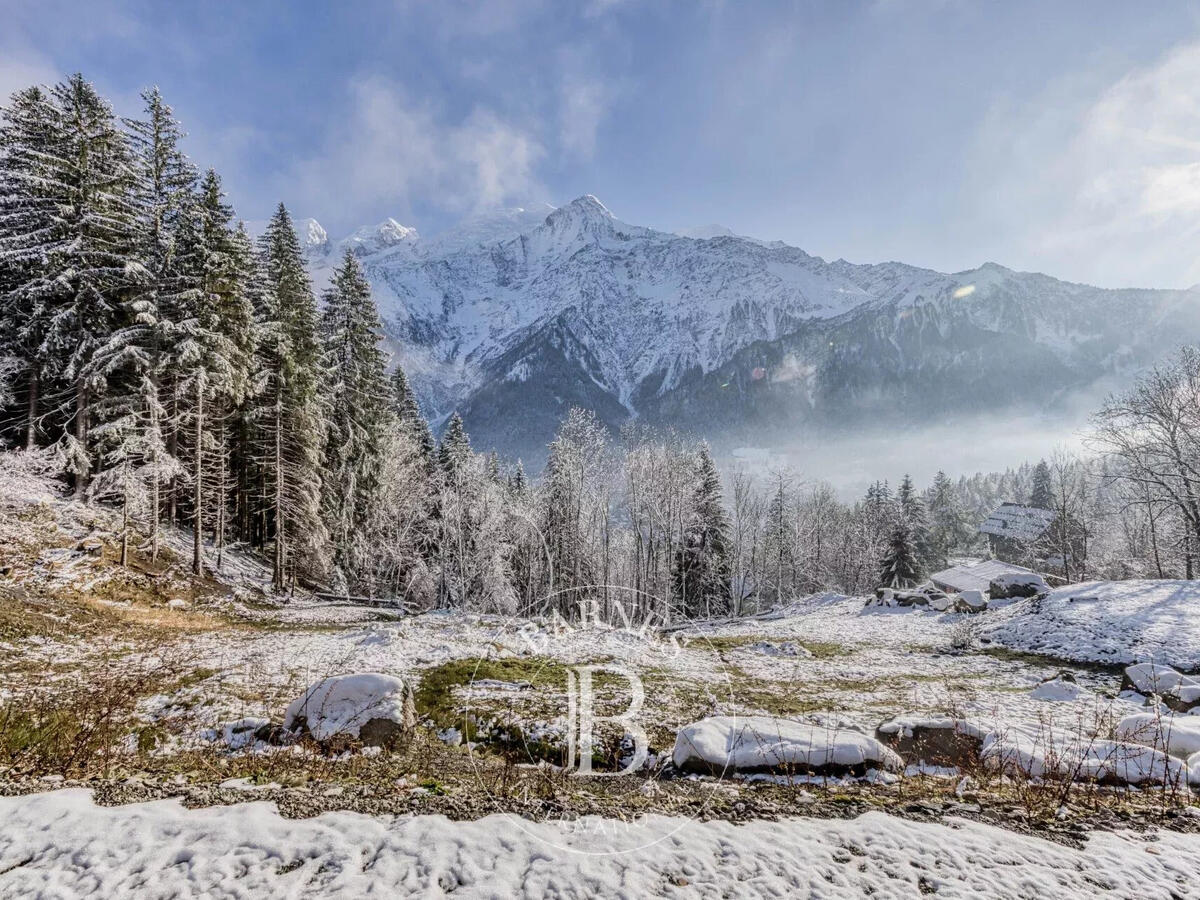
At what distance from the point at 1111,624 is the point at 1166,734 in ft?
50.6

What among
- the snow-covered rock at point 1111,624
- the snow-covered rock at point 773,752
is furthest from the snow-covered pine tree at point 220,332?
the snow-covered rock at point 1111,624

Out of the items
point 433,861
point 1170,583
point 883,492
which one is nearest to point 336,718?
point 433,861

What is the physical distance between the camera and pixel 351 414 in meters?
32.1

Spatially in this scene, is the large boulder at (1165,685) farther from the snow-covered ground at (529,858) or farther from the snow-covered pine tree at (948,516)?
the snow-covered pine tree at (948,516)

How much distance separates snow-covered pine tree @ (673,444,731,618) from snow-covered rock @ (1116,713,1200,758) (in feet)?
96.8

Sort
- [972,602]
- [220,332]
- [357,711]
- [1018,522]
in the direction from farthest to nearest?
[1018,522] → [972,602] → [220,332] → [357,711]

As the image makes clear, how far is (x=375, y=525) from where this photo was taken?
33.1 metres

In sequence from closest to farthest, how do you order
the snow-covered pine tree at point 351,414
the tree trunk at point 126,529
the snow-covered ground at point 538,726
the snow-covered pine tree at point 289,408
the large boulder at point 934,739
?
the snow-covered ground at point 538,726
the large boulder at point 934,739
the tree trunk at point 126,529
the snow-covered pine tree at point 289,408
the snow-covered pine tree at point 351,414

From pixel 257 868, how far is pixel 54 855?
4.13 feet

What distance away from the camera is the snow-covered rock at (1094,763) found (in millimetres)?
5414

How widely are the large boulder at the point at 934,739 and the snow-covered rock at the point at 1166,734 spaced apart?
1.58 m

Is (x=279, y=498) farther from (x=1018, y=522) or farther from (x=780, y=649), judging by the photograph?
(x=1018, y=522)

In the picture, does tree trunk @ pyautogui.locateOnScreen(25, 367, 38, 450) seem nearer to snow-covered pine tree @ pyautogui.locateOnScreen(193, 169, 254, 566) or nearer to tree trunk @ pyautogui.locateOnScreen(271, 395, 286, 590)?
snow-covered pine tree @ pyautogui.locateOnScreen(193, 169, 254, 566)

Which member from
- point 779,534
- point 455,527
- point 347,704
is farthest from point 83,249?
point 779,534
